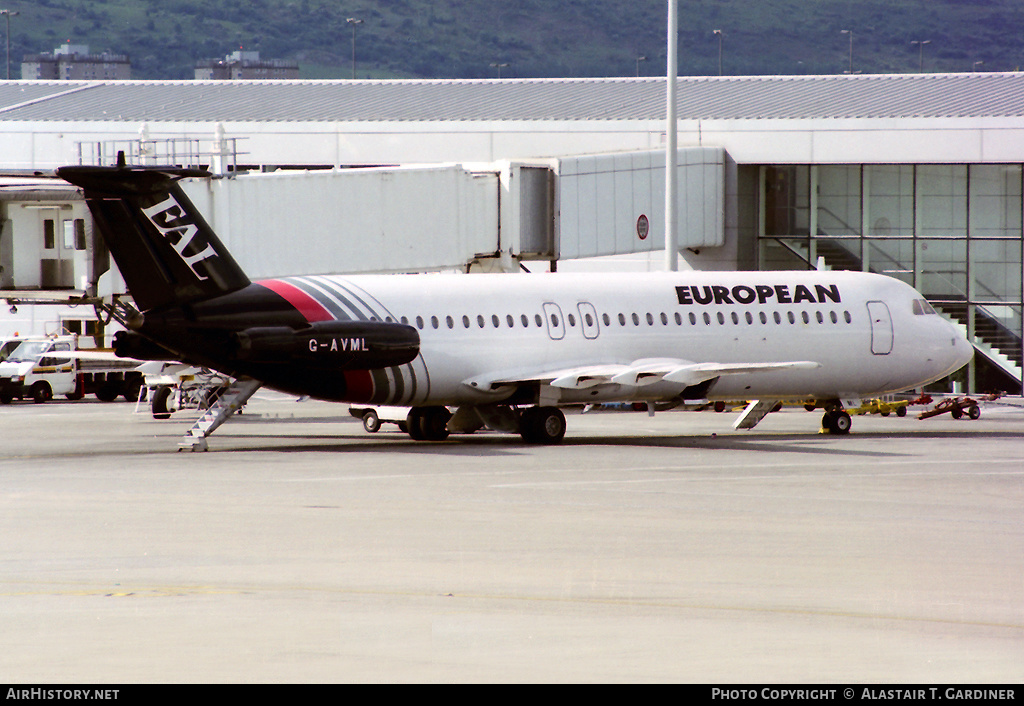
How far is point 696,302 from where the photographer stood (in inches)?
1468

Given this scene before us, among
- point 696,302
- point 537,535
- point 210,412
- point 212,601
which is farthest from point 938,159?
point 212,601

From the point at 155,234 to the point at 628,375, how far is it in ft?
35.4

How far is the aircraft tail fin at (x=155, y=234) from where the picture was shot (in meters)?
29.8

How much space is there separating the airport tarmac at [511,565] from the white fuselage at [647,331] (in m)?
2.31

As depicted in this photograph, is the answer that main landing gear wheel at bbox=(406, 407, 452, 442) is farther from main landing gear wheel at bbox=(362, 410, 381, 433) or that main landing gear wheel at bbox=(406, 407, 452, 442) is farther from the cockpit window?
the cockpit window

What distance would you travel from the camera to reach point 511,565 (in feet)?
55.9

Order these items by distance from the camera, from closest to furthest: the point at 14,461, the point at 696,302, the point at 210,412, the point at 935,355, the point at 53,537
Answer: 1. the point at 53,537
2. the point at 14,461
3. the point at 210,412
4. the point at 696,302
5. the point at 935,355

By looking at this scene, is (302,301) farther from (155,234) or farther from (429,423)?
(429,423)

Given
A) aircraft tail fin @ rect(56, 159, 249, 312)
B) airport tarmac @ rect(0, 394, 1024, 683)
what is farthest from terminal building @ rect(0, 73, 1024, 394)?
airport tarmac @ rect(0, 394, 1024, 683)

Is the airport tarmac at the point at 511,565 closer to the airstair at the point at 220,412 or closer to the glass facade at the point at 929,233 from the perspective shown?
the airstair at the point at 220,412

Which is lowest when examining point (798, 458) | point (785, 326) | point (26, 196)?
point (798, 458)

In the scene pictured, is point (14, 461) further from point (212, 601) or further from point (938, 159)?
point (938, 159)

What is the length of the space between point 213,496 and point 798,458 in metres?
12.7

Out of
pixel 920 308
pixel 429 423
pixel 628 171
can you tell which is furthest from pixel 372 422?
pixel 628 171
